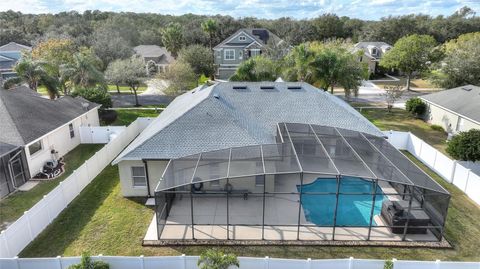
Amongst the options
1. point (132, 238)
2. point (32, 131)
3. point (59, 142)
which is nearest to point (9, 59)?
point (59, 142)

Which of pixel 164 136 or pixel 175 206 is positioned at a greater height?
pixel 164 136

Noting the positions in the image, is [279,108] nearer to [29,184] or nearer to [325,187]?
[325,187]

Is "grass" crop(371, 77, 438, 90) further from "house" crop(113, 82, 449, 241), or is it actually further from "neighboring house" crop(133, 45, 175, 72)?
"house" crop(113, 82, 449, 241)

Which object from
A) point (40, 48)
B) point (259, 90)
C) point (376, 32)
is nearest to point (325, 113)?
point (259, 90)

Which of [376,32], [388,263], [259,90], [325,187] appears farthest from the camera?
[376,32]

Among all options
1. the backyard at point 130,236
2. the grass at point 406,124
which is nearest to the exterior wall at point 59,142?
the backyard at point 130,236

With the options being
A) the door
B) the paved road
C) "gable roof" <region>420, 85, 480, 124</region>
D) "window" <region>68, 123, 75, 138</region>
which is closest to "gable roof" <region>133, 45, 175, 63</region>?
the paved road
